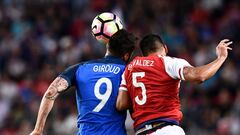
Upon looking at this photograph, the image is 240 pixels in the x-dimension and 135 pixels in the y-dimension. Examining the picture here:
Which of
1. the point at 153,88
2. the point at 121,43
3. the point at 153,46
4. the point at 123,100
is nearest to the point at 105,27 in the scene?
the point at 121,43

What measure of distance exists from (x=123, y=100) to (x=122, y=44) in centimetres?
64

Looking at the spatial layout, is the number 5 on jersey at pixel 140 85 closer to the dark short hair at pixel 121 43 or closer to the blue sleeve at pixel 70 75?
the dark short hair at pixel 121 43

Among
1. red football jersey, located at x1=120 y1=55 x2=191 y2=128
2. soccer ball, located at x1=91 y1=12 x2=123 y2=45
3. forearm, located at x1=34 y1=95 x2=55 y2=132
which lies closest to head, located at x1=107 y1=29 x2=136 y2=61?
soccer ball, located at x1=91 y1=12 x2=123 y2=45

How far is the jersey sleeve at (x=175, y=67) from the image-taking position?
8.45 metres

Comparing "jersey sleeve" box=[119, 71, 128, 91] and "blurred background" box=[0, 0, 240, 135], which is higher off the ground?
"jersey sleeve" box=[119, 71, 128, 91]

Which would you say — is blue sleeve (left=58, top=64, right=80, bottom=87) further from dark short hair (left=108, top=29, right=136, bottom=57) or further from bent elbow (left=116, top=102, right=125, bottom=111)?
bent elbow (left=116, top=102, right=125, bottom=111)

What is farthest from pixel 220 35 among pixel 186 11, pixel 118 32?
pixel 118 32

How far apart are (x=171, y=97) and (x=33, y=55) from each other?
1071 cm

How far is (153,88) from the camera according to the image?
8742 millimetres

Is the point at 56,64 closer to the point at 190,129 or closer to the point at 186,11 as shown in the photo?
the point at 186,11

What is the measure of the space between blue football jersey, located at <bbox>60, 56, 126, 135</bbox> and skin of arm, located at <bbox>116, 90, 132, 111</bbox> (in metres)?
0.14

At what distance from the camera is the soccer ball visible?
9602 mm

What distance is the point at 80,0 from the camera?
20312mm

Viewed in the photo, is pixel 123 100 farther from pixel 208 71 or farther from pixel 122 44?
pixel 208 71
